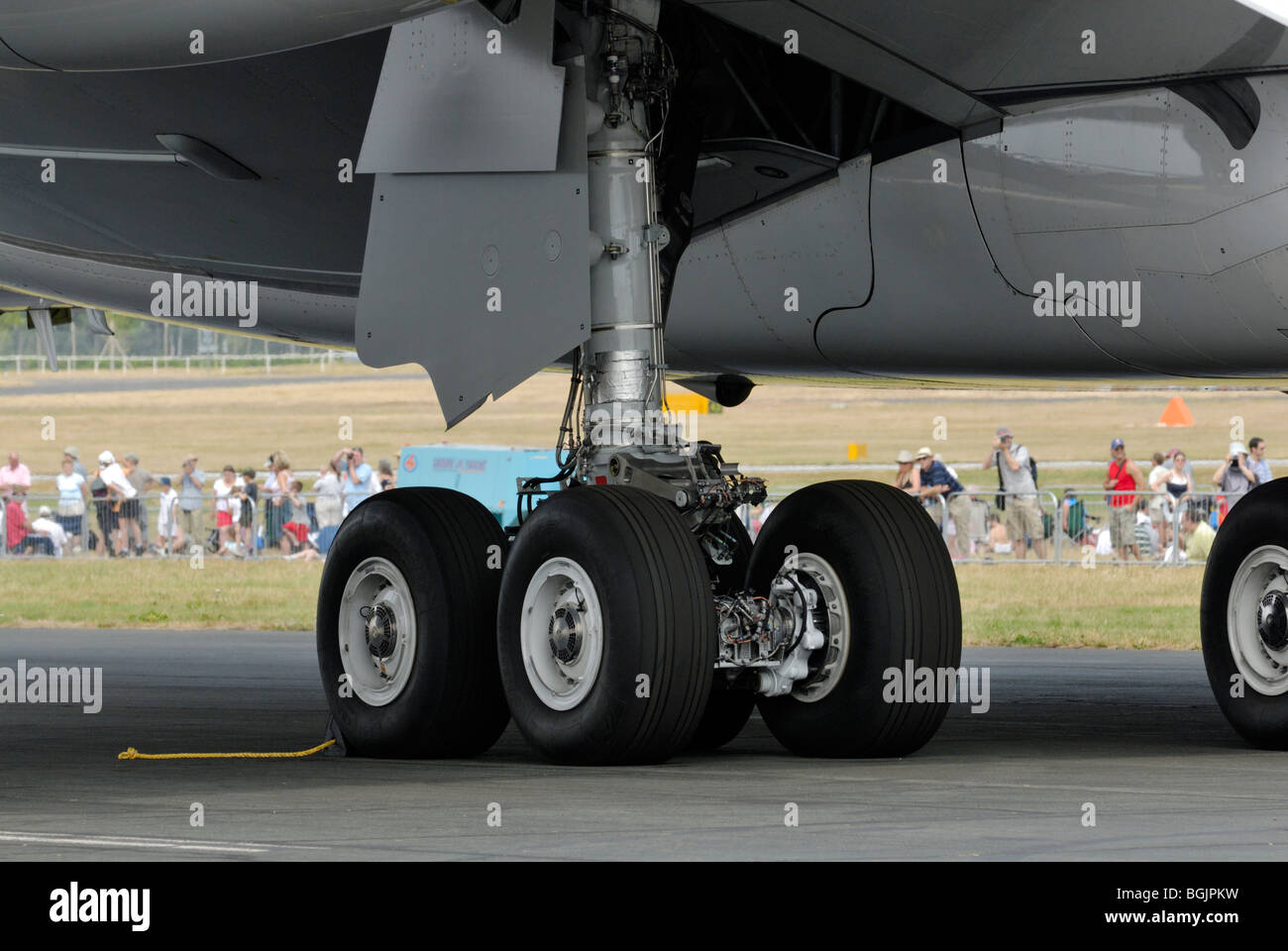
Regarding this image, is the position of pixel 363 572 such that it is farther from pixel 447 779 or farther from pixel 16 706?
pixel 16 706

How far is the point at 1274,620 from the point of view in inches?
342

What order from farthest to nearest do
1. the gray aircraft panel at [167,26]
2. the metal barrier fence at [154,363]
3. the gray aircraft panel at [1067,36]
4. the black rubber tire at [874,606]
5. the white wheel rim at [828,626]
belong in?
the metal barrier fence at [154,363] < the white wheel rim at [828,626] < the black rubber tire at [874,606] < the gray aircraft panel at [1067,36] < the gray aircraft panel at [167,26]

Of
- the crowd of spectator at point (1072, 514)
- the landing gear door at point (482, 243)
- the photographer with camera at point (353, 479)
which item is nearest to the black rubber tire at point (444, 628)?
the landing gear door at point (482, 243)

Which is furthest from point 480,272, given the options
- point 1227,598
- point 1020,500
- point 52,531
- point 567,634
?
point 52,531

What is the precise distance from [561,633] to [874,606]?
1.23 metres

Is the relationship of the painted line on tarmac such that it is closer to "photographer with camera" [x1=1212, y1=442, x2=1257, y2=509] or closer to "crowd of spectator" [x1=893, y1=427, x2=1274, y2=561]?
"crowd of spectator" [x1=893, y1=427, x2=1274, y2=561]

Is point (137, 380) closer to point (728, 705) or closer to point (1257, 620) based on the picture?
point (728, 705)

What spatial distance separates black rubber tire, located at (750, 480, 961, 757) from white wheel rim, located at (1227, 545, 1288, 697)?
1514mm

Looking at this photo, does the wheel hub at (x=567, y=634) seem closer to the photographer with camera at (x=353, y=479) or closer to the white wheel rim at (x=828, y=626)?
the white wheel rim at (x=828, y=626)

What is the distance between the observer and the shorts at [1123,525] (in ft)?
74.3

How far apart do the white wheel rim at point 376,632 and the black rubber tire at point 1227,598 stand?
3.47m

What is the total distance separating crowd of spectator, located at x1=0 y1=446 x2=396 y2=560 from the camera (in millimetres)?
25969

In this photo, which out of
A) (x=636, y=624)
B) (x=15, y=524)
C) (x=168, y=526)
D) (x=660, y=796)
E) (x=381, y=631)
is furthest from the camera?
(x=15, y=524)

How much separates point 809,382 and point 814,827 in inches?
208
